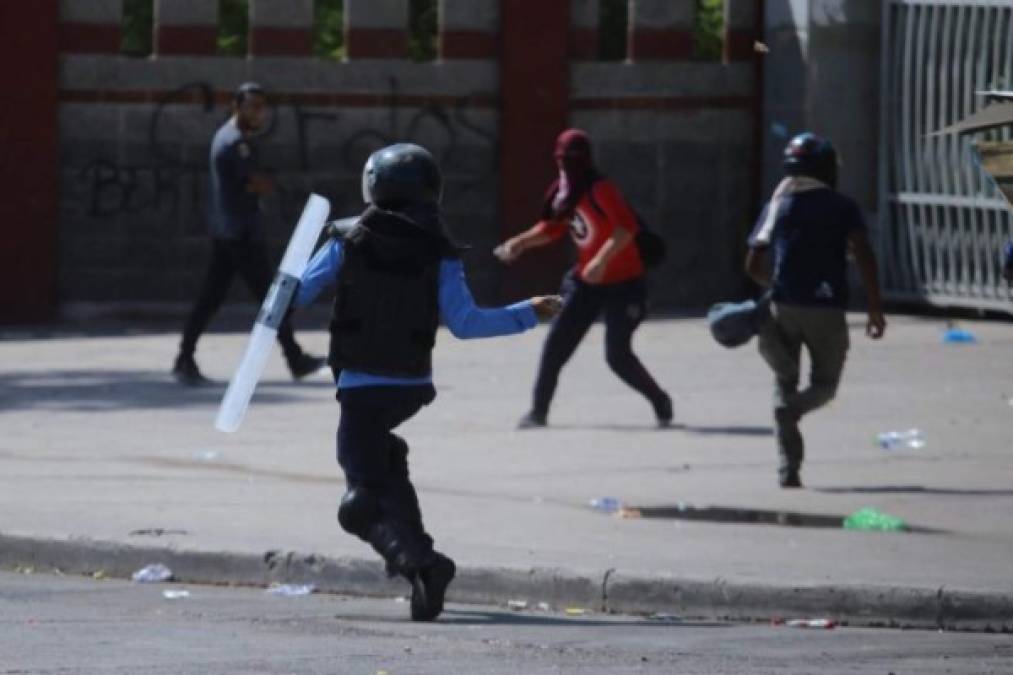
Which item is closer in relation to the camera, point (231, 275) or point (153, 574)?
point (153, 574)

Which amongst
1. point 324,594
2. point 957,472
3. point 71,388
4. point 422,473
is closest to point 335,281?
point 324,594

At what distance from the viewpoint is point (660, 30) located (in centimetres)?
2083

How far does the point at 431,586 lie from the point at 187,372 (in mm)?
7247

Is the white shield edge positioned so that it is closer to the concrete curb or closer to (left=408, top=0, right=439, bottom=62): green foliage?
the concrete curb

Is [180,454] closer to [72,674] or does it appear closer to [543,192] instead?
[72,674]

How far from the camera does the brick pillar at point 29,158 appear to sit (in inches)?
769

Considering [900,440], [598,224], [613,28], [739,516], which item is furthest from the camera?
[613,28]

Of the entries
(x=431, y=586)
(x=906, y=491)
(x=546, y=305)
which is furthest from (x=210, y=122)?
(x=546, y=305)

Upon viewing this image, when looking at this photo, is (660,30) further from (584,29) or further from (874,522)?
(874,522)

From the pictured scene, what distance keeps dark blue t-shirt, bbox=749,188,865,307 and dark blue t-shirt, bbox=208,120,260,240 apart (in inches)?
190

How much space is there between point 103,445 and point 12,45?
685cm

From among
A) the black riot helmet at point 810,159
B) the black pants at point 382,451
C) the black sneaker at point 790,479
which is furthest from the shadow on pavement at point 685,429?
the black pants at point 382,451

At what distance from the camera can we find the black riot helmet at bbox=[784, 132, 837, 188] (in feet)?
39.2

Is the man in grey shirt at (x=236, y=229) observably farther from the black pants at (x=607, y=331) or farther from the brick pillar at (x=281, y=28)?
the brick pillar at (x=281, y=28)
